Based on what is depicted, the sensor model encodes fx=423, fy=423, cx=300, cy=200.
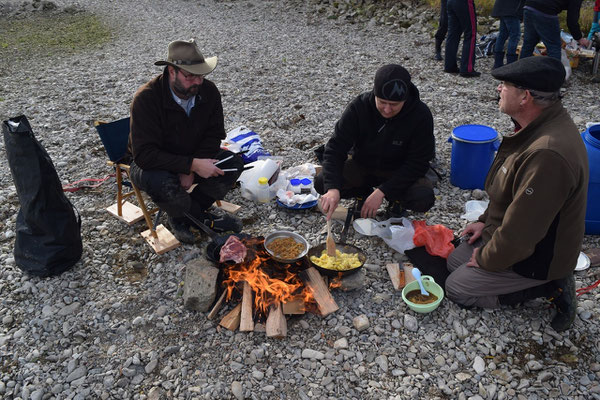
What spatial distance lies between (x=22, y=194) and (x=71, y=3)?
2460 cm

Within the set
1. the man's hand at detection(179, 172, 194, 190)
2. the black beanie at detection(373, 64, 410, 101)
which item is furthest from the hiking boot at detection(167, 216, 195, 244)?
the black beanie at detection(373, 64, 410, 101)

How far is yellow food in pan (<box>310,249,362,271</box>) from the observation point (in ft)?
13.4

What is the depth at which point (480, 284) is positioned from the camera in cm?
373

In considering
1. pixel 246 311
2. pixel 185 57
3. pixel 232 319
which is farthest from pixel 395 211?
pixel 185 57

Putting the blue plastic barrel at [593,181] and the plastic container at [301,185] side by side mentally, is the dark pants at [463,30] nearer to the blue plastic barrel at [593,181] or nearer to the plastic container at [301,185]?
the blue plastic barrel at [593,181]

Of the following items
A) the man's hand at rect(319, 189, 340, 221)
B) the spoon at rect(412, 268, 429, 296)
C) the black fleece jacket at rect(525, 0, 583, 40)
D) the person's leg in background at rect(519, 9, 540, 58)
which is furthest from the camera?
the person's leg in background at rect(519, 9, 540, 58)

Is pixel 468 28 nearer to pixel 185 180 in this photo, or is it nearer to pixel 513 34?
pixel 513 34

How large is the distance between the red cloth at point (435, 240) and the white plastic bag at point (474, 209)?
72cm

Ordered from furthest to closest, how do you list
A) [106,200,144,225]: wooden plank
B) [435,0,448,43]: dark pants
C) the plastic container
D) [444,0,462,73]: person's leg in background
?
[435,0,448,43]: dark pants, [444,0,462,73]: person's leg in background, the plastic container, [106,200,144,225]: wooden plank

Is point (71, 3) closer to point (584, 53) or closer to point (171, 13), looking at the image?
point (171, 13)

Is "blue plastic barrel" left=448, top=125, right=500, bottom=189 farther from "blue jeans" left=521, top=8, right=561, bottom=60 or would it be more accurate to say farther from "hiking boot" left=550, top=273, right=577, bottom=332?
"blue jeans" left=521, top=8, right=561, bottom=60

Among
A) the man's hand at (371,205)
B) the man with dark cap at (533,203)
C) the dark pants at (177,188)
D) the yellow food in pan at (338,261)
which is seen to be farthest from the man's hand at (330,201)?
the man with dark cap at (533,203)

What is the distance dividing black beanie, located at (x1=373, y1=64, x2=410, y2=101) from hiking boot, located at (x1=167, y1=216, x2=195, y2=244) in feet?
8.51

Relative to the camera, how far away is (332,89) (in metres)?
9.63
